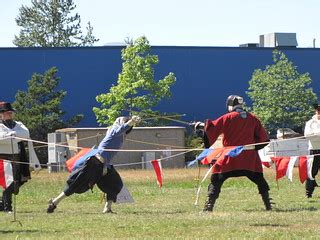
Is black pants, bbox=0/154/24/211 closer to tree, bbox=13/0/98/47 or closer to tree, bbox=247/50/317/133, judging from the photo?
tree, bbox=247/50/317/133

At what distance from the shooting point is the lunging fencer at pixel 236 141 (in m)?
14.4

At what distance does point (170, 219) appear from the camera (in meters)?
13.2

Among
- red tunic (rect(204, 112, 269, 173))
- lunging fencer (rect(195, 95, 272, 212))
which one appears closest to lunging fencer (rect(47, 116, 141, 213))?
lunging fencer (rect(195, 95, 272, 212))

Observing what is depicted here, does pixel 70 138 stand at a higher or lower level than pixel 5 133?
lower

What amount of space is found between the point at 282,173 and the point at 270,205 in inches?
185

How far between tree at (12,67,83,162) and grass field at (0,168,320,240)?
1279 inches

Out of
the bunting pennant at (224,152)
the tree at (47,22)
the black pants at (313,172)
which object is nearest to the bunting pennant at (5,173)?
the bunting pennant at (224,152)

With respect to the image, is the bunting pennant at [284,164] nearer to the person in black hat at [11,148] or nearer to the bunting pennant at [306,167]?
the bunting pennant at [306,167]

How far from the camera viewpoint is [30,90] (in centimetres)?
5438

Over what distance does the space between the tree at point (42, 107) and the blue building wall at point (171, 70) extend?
483cm

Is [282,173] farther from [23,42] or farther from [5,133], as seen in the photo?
[23,42]

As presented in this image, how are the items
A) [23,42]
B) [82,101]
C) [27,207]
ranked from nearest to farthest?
[27,207] < [82,101] < [23,42]

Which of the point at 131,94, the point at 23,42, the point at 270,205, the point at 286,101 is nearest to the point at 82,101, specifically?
the point at 131,94

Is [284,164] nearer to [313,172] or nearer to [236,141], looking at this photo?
[313,172]
